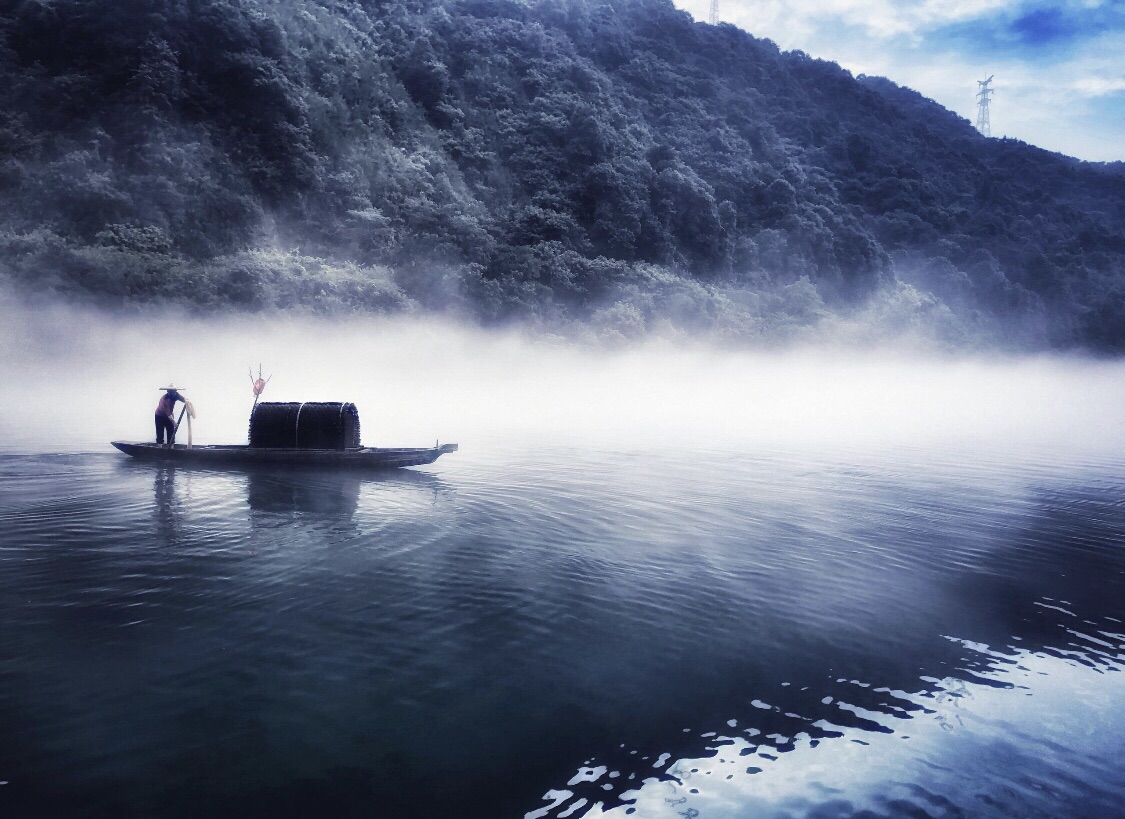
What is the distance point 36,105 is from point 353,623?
82.9m

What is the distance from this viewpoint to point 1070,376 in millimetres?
119562

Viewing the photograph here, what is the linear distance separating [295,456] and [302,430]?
3.66 ft

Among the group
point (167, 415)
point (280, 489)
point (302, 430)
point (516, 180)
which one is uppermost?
point (516, 180)

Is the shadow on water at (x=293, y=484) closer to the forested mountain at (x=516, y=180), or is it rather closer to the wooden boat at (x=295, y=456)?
the wooden boat at (x=295, y=456)

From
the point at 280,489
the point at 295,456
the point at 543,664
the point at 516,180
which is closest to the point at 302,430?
the point at 295,456

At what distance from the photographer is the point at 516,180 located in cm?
9588

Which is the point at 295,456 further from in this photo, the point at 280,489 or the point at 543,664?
the point at 543,664

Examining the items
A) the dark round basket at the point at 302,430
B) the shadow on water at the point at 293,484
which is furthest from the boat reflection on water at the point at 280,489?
the dark round basket at the point at 302,430

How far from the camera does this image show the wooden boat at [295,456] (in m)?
23.4

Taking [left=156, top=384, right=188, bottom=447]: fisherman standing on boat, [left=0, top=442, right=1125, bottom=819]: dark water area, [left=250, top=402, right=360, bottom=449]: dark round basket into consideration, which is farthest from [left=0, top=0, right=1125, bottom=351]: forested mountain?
[left=0, top=442, right=1125, bottom=819]: dark water area

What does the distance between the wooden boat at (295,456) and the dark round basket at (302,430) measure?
0.38m

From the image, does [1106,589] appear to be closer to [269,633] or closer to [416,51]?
[269,633]

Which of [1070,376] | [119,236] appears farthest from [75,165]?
[1070,376]

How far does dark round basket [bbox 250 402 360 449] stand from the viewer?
2406 cm
